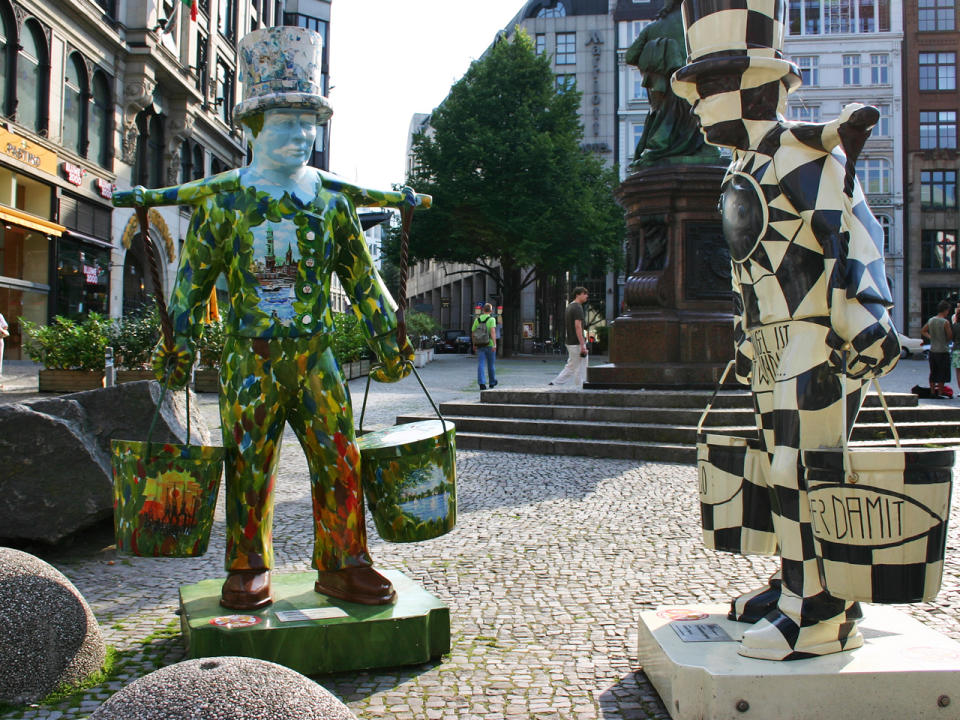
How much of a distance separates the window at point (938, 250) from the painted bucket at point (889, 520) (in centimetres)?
5105

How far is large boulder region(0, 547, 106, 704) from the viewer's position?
9.18ft

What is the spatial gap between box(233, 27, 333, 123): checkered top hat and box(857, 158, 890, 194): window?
50934 mm

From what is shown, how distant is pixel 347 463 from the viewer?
3332 mm

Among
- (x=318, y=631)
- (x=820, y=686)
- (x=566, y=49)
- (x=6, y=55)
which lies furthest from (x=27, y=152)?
(x=566, y=49)

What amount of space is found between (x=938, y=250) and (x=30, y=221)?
4517 cm

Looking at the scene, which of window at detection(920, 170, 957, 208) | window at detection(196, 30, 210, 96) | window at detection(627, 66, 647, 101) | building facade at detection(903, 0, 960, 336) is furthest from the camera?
window at detection(627, 66, 647, 101)

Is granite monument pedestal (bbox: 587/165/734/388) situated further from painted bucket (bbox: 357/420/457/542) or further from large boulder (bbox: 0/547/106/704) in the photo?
large boulder (bbox: 0/547/106/704)

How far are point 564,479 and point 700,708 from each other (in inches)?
193

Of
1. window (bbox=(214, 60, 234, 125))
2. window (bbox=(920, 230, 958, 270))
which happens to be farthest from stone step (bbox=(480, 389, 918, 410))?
window (bbox=(920, 230, 958, 270))

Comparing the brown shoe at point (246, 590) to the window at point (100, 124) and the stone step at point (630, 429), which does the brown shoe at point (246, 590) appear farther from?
the window at point (100, 124)

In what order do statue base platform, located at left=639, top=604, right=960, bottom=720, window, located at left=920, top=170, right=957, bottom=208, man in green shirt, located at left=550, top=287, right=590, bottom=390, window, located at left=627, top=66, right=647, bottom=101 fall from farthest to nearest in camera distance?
window, located at left=627, top=66, right=647, bottom=101 → window, located at left=920, top=170, right=957, bottom=208 → man in green shirt, located at left=550, top=287, right=590, bottom=390 → statue base platform, located at left=639, top=604, right=960, bottom=720

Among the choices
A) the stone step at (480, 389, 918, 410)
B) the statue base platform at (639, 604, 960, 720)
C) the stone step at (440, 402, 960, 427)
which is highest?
the stone step at (480, 389, 918, 410)

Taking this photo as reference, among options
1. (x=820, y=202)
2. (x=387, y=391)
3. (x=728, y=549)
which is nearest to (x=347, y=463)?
(x=728, y=549)

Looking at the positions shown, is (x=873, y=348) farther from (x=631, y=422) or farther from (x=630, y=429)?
(x=631, y=422)
